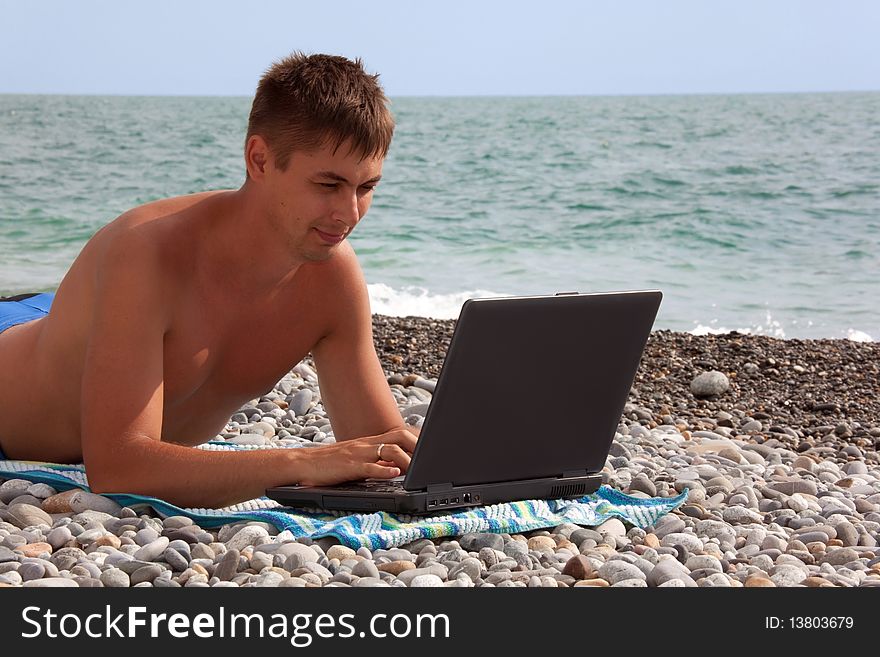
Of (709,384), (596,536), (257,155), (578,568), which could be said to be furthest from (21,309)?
(709,384)

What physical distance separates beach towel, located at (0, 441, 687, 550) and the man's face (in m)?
0.72

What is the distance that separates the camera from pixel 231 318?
3262mm

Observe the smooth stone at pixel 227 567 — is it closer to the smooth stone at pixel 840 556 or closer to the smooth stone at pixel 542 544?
the smooth stone at pixel 542 544

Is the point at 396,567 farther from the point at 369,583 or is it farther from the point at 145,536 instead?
the point at 145,536

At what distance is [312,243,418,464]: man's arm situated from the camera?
11.3 ft

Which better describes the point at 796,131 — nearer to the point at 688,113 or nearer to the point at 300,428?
the point at 688,113

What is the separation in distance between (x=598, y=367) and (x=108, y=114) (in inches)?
1335

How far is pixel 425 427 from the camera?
2.74m

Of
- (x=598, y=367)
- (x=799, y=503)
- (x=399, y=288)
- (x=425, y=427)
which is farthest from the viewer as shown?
(x=399, y=288)

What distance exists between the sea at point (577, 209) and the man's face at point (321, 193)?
798 centimetres

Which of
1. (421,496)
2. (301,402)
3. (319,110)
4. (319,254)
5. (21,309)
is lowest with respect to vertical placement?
(301,402)

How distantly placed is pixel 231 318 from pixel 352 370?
Answer: 1.40ft

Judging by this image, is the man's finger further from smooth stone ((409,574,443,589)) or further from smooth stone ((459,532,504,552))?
smooth stone ((409,574,443,589))
